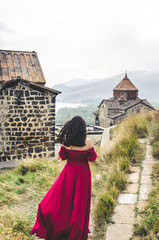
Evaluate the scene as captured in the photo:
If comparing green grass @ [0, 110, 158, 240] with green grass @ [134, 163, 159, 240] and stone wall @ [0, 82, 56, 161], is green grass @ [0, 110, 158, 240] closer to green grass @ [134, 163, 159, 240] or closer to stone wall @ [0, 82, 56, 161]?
green grass @ [134, 163, 159, 240]

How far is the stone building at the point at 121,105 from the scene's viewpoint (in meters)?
36.8

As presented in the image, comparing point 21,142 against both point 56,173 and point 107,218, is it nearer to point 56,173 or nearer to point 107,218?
point 56,173

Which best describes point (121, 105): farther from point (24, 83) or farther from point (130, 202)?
point (130, 202)

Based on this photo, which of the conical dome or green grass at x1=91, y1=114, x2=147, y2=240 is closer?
green grass at x1=91, y1=114, x2=147, y2=240

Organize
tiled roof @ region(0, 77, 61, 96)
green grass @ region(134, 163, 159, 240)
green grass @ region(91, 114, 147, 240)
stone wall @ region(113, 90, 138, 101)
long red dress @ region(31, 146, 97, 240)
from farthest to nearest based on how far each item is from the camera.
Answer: stone wall @ region(113, 90, 138, 101), tiled roof @ region(0, 77, 61, 96), green grass @ region(91, 114, 147, 240), long red dress @ region(31, 146, 97, 240), green grass @ region(134, 163, 159, 240)

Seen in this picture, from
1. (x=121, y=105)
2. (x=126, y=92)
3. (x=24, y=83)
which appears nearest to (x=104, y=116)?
(x=121, y=105)

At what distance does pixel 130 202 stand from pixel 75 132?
1794 millimetres

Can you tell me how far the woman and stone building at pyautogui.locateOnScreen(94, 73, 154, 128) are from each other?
110ft

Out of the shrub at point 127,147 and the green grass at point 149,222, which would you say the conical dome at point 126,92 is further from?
the green grass at point 149,222

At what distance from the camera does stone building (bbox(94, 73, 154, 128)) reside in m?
36.8

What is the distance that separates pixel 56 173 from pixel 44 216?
8.53 ft

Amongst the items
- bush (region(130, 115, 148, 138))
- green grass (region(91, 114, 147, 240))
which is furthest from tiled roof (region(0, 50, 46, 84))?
green grass (region(91, 114, 147, 240))

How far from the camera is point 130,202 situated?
4.16 m

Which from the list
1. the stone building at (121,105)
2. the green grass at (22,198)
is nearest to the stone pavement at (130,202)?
the green grass at (22,198)
